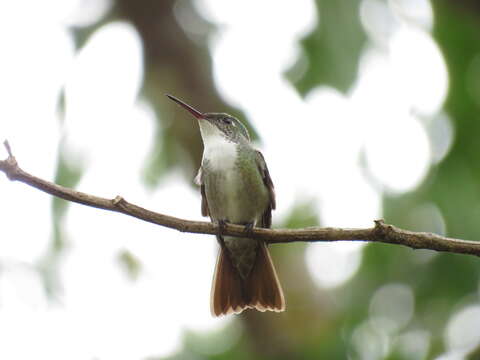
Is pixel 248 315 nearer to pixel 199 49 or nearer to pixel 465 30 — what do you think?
pixel 199 49

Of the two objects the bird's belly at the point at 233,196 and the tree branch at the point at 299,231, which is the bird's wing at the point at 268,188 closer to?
the bird's belly at the point at 233,196

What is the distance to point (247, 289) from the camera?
4.99m

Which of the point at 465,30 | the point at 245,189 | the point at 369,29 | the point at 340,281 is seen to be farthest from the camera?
the point at 340,281

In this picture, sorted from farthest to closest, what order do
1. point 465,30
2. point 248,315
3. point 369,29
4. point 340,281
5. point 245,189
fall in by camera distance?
point 340,281 → point 248,315 → point 465,30 → point 369,29 → point 245,189

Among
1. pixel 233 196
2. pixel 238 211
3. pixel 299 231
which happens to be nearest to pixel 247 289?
pixel 238 211

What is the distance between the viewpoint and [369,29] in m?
5.38

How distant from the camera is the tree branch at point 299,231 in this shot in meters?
2.93

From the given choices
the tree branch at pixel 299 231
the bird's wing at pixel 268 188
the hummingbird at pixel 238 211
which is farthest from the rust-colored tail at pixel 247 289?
the tree branch at pixel 299 231

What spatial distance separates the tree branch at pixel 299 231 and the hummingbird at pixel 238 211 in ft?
5.30

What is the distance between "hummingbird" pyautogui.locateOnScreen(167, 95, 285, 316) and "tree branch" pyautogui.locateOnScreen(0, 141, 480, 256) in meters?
1.62

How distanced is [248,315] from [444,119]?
2.29 m

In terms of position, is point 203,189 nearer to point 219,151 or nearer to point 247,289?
point 219,151

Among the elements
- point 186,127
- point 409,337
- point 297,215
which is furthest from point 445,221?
point 186,127

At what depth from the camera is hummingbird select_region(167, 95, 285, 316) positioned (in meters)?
4.85
